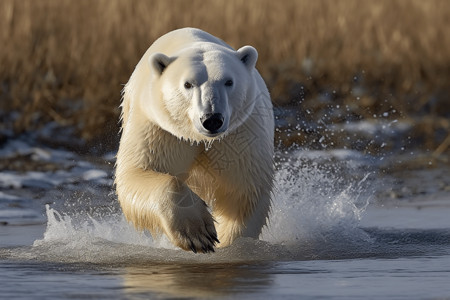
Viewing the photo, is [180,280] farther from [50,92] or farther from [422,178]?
[50,92]

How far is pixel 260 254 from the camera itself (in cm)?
602

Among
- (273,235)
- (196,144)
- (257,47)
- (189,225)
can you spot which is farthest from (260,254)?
(257,47)

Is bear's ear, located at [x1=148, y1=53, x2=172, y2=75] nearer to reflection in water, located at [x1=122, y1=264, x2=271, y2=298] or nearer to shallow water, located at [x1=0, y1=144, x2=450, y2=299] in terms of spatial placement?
shallow water, located at [x1=0, y1=144, x2=450, y2=299]

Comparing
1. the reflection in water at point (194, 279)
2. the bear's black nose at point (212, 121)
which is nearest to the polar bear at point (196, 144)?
the bear's black nose at point (212, 121)

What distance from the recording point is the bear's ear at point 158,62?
6.06 m

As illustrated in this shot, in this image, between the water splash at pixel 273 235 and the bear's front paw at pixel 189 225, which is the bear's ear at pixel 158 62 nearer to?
the bear's front paw at pixel 189 225

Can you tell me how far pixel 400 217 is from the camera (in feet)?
25.7

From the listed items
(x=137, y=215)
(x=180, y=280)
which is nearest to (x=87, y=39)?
(x=137, y=215)

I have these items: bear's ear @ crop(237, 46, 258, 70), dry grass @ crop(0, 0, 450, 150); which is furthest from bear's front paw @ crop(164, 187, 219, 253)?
dry grass @ crop(0, 0, 450, 150)

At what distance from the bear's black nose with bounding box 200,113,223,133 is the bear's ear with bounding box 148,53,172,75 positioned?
60 centimetres

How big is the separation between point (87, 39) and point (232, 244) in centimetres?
641

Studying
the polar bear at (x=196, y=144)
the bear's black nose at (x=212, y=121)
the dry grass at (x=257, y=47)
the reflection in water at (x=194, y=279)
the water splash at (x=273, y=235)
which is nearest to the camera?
the reflection in water at (x=194, y=279)

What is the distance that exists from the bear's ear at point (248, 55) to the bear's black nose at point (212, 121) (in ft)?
2.14

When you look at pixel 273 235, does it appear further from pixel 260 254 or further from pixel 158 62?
pixel 158 62
